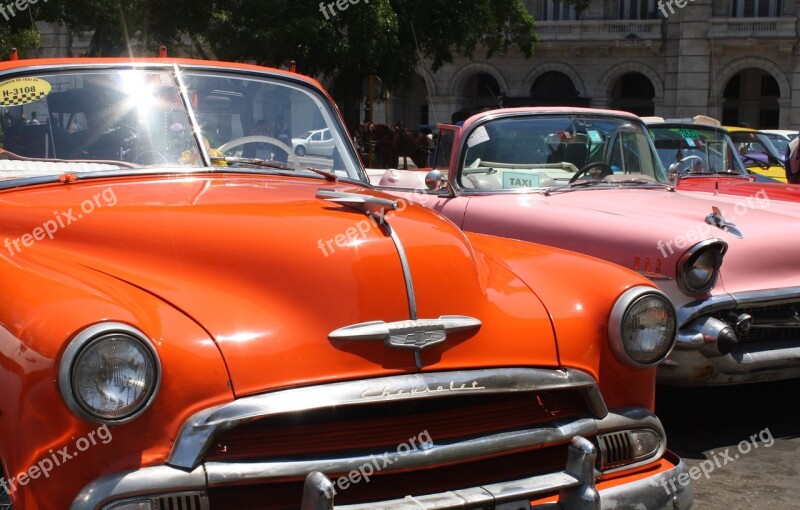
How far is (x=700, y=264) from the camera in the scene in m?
4.89

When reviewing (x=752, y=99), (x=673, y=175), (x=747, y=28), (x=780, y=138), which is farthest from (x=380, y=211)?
(x=752, y=99)

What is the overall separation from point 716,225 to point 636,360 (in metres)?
2.26

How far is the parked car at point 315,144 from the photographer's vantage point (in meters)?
4.37

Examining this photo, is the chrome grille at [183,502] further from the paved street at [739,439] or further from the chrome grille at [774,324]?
the chrome grille at [774,324]

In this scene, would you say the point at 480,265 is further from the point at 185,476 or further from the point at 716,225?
the point at 716,225

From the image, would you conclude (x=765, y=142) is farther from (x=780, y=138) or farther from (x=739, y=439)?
(x=739, y=439)

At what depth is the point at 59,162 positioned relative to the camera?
3.77 meters

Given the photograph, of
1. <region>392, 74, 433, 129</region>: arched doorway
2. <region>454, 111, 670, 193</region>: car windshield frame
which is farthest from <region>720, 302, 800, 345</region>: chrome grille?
<region>392, 74, 433, 129</region>: arched doorway

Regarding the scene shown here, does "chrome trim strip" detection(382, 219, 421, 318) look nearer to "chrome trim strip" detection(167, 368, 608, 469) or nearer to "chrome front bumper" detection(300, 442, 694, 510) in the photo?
"chrome trim strip" detection(167, 368, 608, 469)

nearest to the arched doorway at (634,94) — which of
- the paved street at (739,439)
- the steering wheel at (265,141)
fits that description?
the paved street at (739,439)

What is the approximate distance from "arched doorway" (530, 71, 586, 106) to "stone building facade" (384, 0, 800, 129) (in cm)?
4

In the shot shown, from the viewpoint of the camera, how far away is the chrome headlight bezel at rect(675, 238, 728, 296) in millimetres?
4852

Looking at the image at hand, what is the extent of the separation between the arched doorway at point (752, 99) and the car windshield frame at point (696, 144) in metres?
30.1

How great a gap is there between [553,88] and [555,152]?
32035 mm
